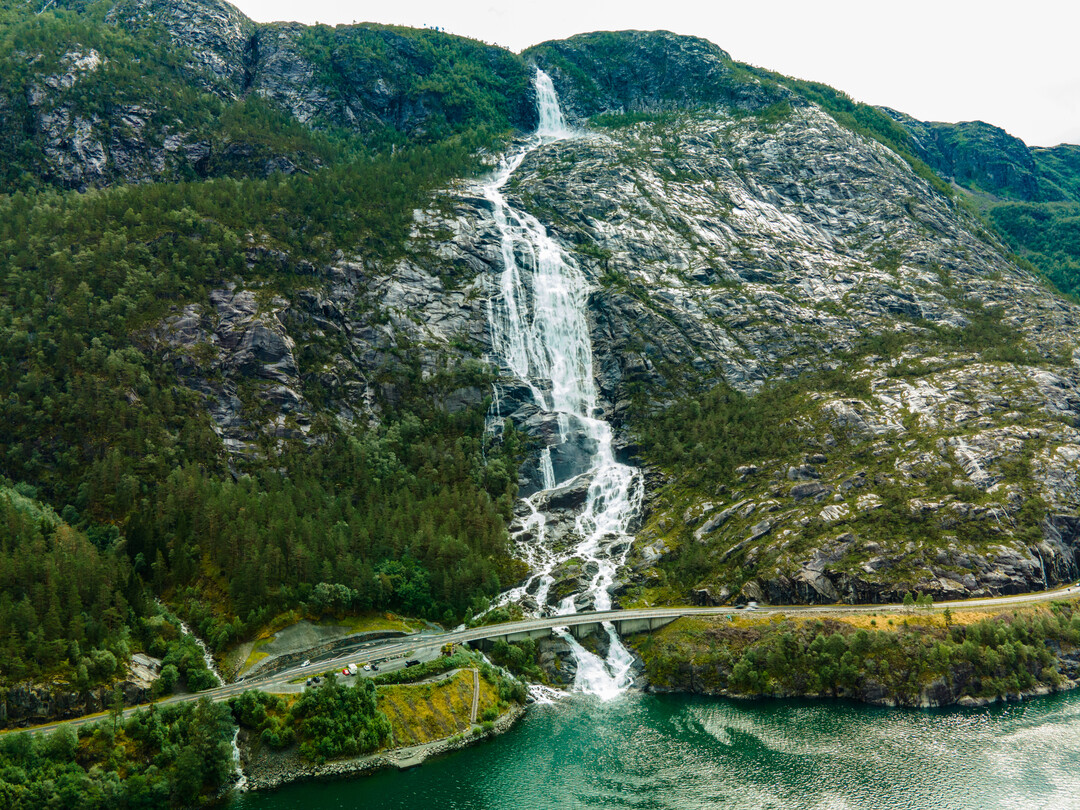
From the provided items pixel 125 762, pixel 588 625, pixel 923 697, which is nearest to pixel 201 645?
pixel 125 762

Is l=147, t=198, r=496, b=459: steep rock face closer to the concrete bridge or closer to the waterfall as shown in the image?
the waterfall

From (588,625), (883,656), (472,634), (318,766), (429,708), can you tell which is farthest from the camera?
(588,625)

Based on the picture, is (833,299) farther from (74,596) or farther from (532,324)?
(74,596)

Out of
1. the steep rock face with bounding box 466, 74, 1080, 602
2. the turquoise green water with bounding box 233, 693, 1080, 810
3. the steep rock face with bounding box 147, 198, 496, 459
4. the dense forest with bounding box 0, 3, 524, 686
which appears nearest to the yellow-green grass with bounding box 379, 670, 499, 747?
the turquoise green water with bounding box 233, 693, 1080, 810

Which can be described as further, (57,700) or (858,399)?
(858,399)

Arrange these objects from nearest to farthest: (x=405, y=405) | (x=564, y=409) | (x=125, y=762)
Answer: (x=125, y=762)
(x=405, y=405)
(x=564, y=409)

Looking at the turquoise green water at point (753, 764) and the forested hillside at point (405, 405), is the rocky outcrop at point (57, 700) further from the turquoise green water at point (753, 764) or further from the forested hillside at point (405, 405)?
the turquoise green water at point (753, 764)

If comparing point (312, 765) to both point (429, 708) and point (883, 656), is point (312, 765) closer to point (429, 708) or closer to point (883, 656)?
point (429, 708)
